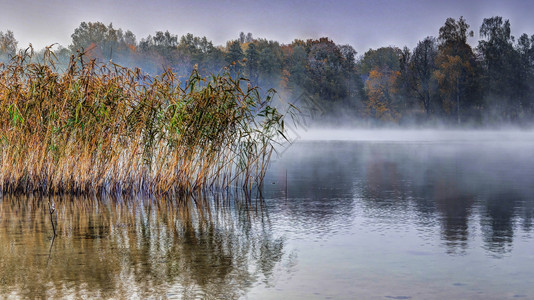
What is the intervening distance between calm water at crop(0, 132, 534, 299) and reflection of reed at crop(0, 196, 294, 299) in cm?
2

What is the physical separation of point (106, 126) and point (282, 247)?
20.3 ft

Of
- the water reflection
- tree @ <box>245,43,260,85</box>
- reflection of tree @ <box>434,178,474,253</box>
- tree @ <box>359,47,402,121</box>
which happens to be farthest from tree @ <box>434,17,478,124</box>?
reflection of tree @ <box>434,178,474,253</box>

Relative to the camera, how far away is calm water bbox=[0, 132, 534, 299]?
6449 mm

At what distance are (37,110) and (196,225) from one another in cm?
472

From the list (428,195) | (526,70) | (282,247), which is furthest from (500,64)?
(282,247)

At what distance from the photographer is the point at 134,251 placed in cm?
812

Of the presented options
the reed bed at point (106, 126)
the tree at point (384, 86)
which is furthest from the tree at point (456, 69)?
the reed bed at point (106, 126)

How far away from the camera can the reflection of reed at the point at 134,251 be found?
6.42 m

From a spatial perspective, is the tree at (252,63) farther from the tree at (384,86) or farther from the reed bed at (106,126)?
the reed bed at (106,126)

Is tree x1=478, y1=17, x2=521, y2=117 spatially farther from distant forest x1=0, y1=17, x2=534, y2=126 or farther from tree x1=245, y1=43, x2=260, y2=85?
tree x1=245, y1=43, x2=260, y2=85

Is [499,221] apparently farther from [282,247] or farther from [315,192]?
[315,192]

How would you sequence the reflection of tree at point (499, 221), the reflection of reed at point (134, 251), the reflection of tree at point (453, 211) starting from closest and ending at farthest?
the reflection of reed at point (134, 251) → the reflection of tree at point (499, 221) → the reflection of tree at point (453, 211)

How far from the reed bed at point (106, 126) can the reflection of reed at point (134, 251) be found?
1265 millimetres

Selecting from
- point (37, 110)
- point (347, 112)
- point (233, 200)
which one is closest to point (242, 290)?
point (233, 200)
